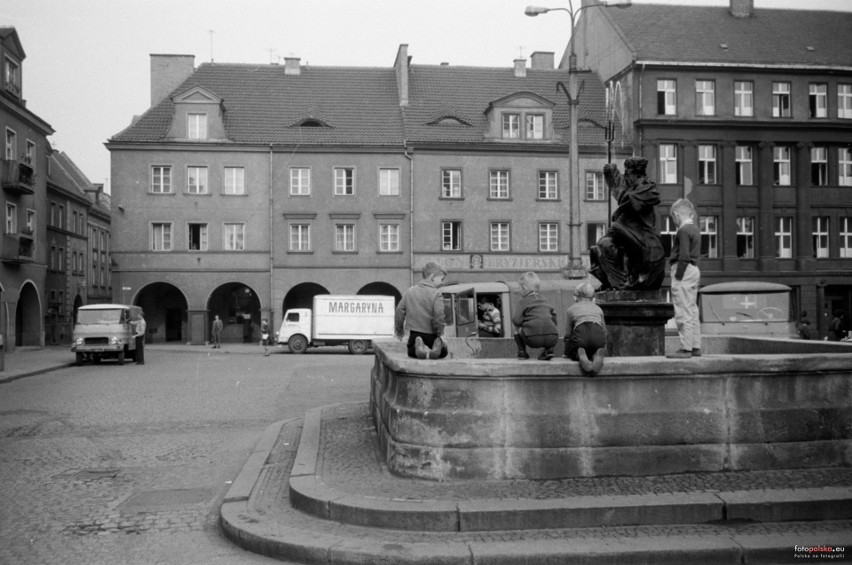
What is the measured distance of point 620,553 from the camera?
5828 mm

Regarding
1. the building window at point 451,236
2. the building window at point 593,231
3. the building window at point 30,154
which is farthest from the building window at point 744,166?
the building window at point 30,154

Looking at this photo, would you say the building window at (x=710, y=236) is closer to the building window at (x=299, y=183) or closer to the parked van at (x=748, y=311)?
the parked van at (x=748, y=311)

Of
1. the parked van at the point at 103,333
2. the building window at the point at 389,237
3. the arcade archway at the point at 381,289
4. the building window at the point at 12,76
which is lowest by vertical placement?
the parked van at the point at 103,333

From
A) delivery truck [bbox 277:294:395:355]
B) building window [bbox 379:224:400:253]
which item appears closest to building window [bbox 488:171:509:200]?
building window [bbox 379:224:400:253]

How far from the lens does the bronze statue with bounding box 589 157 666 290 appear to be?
913 cm

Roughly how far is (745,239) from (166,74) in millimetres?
33452

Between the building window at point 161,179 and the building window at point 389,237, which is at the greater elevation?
the building window at point 161,179

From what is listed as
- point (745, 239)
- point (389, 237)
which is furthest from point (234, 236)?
point (745, 239)

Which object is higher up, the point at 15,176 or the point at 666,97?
the point at 666,97

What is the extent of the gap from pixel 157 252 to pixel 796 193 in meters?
34.0

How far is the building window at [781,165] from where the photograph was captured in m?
43.0

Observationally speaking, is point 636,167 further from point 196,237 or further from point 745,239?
point 745,239

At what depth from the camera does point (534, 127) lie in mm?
43062

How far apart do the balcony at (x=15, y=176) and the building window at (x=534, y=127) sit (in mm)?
24959
